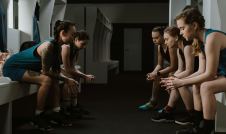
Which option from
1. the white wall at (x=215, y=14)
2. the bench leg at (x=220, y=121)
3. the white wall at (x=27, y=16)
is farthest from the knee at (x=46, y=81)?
the white wall at (x=27, y=16)

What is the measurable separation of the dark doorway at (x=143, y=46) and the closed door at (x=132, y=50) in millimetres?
190

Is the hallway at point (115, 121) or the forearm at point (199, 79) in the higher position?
the forearm at point (199, 79)

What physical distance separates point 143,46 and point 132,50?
509mm

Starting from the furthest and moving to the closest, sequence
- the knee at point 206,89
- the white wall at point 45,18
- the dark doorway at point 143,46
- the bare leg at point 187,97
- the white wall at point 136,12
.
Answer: the dark doorway at point 143,46 < the white wall at point 136,12 < the white wall at point 45,18 < the bare leg at point 187,97 < the knee at point 206,89

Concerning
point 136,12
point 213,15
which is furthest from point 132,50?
point 213,15

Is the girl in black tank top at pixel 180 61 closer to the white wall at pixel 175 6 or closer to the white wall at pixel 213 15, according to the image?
the white wall at pixel 213 15

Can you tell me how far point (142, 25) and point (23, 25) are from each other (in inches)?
351

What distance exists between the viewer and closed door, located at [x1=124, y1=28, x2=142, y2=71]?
15117mm

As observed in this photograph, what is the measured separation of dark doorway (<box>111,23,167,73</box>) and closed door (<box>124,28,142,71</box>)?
19cm

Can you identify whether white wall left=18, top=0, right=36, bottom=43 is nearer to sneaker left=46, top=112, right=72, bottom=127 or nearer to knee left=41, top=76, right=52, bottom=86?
sneaker left=46, top=112, right=72, bottom=127

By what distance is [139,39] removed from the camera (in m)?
15.2

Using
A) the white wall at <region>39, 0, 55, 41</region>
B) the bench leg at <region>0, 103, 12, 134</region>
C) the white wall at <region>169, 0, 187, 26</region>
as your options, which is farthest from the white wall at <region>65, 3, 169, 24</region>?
the bench leg at <region>0, 103, 12, 134</region>

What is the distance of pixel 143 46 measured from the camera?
15.2m

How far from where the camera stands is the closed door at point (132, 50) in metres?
15.1
